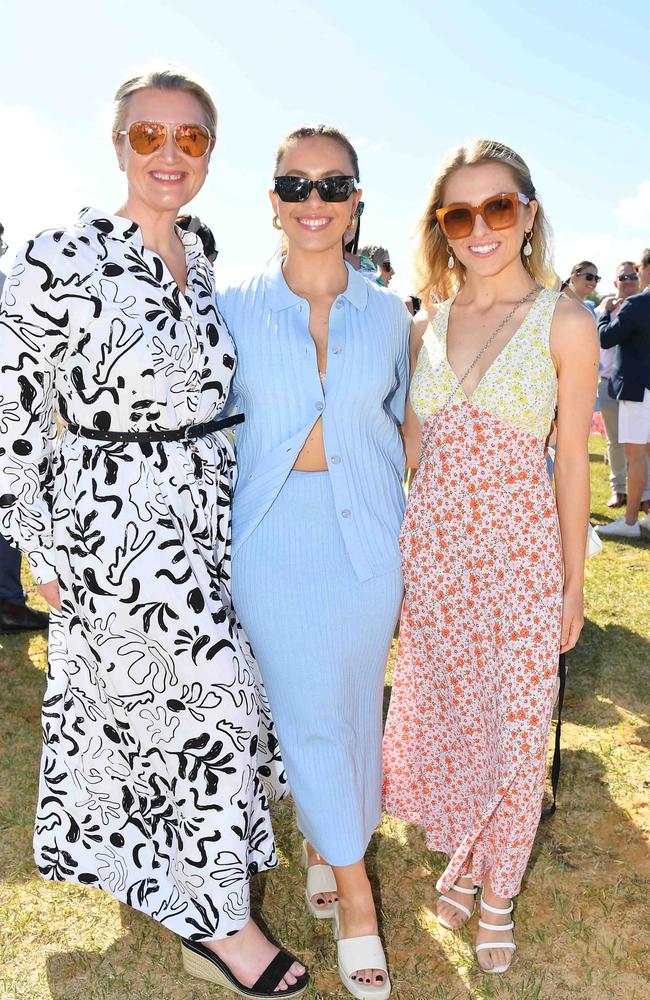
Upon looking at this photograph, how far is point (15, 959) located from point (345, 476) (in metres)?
1.85

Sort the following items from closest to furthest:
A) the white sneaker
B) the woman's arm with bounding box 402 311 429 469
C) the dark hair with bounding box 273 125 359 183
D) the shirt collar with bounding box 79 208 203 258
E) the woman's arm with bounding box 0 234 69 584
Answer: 1. the woman's arm with bounding box 0 234 69 584
2. the shirt collar with bounding box 79 208 203 258
3. the dark hair with bounding box 273 125 359 183
4. the woman's arm with bounding box 402 311 429 469
5. the white sneaker

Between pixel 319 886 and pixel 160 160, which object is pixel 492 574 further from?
pixel 160 160

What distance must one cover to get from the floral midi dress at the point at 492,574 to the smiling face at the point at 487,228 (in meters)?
0.19

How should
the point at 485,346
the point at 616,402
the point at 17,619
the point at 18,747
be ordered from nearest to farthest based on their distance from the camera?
1. the point at 485,346
2. the point at 18,747
3. the point at 17,619
4. the point at 616,402

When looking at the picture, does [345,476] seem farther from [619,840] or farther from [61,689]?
[619,840]

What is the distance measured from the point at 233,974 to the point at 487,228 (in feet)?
7.60

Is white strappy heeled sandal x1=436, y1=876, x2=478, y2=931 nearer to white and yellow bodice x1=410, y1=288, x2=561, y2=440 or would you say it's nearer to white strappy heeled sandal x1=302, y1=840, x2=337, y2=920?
white strappy heeled sandal x1=302, y1=840, x2=337, y2=920

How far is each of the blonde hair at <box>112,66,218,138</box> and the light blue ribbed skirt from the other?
1.10m

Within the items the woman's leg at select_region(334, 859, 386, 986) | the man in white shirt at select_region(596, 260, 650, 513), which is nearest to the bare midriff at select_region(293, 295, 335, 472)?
the woman's leg at select_region(334, 859, 386, 986)

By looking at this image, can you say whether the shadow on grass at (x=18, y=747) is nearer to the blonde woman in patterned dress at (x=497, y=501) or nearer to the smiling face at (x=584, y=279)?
the blonde woman in patterned dress at (x=497, y=501)

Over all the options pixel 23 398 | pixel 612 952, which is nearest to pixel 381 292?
pixel 23 398

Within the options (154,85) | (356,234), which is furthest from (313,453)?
(154,85)

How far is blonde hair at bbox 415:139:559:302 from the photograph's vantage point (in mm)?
2574

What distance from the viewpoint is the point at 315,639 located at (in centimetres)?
248
